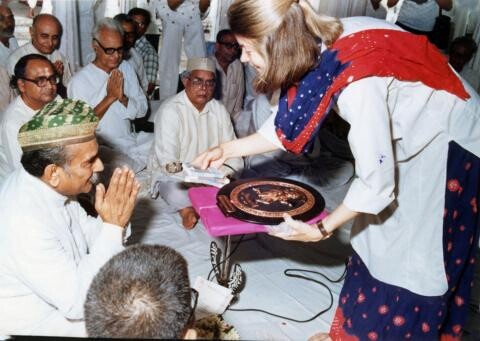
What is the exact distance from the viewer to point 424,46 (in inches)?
41.2

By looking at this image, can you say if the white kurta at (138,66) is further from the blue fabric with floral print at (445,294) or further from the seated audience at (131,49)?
the blue fabric with floral print at (445,294)

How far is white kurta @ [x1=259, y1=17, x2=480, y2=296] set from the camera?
3.16 ft


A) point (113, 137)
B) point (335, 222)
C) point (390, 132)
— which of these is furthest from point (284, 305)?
point (113, 137)

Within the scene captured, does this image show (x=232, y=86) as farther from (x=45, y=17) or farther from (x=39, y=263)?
(x=39, y=263)

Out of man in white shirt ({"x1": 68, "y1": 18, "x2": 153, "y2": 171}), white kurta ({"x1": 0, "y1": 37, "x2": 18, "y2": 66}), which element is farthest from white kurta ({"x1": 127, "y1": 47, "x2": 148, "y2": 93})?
white kurta ({"x1": 0, "y1": 37, "x2": 18, "y2": 66})

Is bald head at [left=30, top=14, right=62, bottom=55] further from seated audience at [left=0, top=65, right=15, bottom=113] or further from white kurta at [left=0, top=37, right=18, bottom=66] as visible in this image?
seated audience at [left=0, top=65, right=15, bottom=113]

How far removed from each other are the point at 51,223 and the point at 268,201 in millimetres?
669

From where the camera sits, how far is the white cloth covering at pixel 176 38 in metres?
2.69

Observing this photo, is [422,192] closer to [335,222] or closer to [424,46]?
[335,222]

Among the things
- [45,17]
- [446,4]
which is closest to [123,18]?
[45,17]

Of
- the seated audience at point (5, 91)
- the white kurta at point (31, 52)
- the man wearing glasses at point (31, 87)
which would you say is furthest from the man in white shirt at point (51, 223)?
the white kurta at point (31, 52)

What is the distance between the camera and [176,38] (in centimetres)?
282

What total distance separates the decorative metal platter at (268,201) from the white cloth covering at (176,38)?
1518mm

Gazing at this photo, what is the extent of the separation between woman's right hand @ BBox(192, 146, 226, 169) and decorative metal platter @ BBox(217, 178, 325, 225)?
97mm
